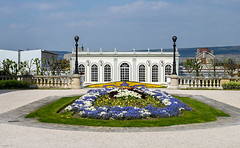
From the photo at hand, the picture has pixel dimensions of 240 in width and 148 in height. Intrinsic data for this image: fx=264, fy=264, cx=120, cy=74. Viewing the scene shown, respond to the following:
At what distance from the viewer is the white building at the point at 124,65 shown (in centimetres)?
4600

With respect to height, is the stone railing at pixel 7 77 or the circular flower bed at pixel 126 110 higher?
the stone railing at pixel 7 77

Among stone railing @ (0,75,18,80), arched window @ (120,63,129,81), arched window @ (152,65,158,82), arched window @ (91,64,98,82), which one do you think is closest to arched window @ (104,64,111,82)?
arched window @ (91,64,98,82)

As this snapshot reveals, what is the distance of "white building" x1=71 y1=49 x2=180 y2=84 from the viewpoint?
46.0m

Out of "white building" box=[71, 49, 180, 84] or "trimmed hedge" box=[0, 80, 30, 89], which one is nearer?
"trimmed hedge" box=[0, 80, 30, 89]

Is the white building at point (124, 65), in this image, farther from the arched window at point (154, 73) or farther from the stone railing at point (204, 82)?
the stone railing at point (204, 82)

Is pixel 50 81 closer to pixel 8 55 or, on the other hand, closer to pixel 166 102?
pixel 166 102

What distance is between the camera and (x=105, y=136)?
6.57 metres

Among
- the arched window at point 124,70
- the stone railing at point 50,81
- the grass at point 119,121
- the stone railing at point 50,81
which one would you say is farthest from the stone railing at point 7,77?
the arched window at point 124,70

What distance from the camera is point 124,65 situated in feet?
153

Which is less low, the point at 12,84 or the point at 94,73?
the point at 94,73

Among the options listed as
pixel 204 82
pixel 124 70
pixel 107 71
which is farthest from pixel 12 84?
pixel 124 70

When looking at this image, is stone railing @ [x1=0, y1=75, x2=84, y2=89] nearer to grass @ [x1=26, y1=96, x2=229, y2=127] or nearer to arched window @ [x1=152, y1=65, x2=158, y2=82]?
grass @ [x1=26, y1=96, x2=229, y2=127]

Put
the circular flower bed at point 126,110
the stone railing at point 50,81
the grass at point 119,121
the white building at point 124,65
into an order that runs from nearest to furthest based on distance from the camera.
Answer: the grass at point 119,121 < the circular flower bed at point 126,110 < the stone railing at point 50,81 < the white building at point 124,65

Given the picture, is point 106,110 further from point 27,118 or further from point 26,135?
point 26,135
